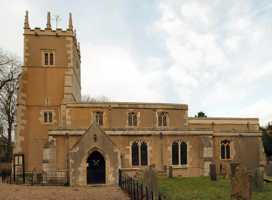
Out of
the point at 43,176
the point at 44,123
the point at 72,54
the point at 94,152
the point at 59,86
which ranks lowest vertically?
the point at 43,176

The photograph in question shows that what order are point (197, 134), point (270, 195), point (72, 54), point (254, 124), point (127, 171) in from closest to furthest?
point (270, 195) < point (127, 171) < point (197, 134) < point (72, 54) < point (254, 124)

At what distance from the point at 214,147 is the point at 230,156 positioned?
70.2 inches

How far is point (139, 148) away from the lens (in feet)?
96.6

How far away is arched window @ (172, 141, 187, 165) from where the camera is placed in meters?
30.1

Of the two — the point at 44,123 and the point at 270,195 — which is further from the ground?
the point at 44,123

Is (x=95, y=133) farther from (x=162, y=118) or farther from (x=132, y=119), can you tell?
(x=162, y=118)

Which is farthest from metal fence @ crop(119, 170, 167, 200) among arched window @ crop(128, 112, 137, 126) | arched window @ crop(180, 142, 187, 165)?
arched window @ crop(128, 112, 137, 126)

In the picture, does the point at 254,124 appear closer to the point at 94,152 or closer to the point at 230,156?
the point at 230,156

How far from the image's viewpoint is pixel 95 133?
2578 centimetres

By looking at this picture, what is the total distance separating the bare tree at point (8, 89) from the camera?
37659 mm

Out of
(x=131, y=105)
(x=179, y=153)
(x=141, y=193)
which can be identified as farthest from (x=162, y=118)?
(x=141, y=193)

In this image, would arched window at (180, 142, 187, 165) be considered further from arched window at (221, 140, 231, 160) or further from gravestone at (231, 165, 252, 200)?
gravestone at (231, 165, 252, 200)

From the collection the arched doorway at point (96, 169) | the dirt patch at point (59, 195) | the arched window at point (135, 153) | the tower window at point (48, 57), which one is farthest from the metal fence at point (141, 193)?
the tower window at point (48, 57)

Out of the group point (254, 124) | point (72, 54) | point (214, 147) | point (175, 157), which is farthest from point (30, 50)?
point (254, 124)
